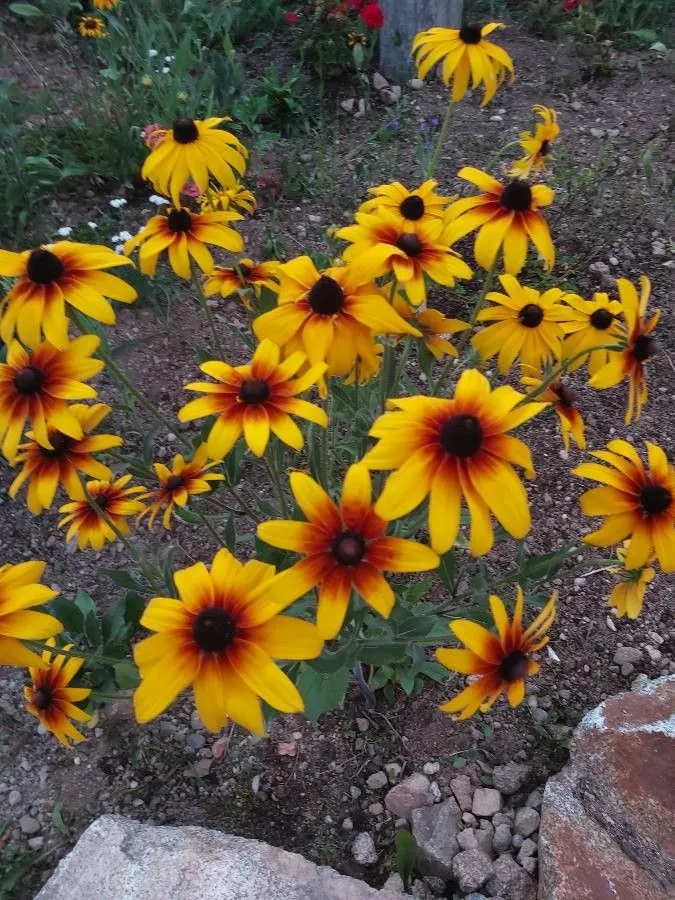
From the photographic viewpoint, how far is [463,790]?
1972 mm

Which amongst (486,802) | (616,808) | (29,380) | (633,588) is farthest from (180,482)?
(616,808)

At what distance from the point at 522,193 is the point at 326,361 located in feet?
1.53

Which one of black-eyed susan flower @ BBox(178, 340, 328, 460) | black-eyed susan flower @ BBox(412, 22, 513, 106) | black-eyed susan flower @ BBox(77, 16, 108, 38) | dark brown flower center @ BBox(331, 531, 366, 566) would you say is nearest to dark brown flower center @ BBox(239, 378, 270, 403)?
black-eyed susan flower @ BBox(178, 340, 328, 460)

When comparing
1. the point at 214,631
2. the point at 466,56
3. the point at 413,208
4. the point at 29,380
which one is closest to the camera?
the point at 214,631

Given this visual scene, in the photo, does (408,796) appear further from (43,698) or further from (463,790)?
(43,698)

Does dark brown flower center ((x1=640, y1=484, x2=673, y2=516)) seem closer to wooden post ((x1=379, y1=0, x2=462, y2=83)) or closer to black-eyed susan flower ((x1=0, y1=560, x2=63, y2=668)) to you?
black-eyed susan flower ((x1=0, y1=560, x2=63, y2=668))

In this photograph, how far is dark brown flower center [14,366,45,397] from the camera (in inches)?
48.4

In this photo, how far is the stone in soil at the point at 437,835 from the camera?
72.2 inches

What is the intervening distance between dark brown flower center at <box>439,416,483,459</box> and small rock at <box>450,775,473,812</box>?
4.17 feet

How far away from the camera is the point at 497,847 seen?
188cm

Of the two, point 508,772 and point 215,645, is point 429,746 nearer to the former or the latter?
point 508,772

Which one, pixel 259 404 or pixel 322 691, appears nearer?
pixel 259 404

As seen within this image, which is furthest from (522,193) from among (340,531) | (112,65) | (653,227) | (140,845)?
(112,65)

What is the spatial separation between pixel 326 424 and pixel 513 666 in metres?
0.50
